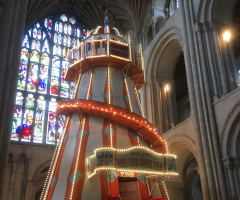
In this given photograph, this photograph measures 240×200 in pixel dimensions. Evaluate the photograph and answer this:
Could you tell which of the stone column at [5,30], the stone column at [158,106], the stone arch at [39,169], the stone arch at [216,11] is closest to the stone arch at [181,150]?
the stone column at [158,106]

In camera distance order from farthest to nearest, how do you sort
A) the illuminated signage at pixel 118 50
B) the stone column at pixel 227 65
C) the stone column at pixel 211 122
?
the stone column at pixel 227 65 < the illuminated signage at pixel 118 50 < the stone column at pixel 211 122

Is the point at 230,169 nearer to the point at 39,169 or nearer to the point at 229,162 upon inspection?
the point at 229,162

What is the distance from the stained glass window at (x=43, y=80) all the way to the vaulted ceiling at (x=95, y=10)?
0.81 m

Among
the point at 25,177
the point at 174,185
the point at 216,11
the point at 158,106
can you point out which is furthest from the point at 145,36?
the point at 25,177

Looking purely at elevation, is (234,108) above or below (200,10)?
below

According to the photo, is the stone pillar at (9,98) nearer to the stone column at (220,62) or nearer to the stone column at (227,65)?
the stone column at (220,62)

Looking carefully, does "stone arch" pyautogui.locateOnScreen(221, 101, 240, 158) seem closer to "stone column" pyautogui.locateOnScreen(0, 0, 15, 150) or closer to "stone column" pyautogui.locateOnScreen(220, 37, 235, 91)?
"stone column" pyautogui.locateOnScreen(220, 37, 235, 91)

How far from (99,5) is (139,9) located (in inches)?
169

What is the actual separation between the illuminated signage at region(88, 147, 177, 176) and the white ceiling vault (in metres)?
13.0

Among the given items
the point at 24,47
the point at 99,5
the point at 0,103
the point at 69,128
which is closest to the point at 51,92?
the point at 24,47

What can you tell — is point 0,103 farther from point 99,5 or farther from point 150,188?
point 99,5

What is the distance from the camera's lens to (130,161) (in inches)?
303

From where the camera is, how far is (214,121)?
1108 centimetres

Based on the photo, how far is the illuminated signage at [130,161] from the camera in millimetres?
7456
